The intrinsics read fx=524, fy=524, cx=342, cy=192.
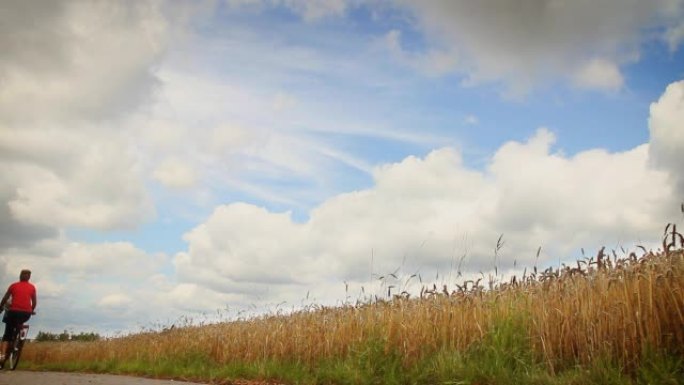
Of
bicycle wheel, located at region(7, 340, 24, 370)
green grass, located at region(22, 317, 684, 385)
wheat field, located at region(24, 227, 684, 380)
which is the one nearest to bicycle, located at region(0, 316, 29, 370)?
bicycle wheel, located at region(7, 340, 24, 370)

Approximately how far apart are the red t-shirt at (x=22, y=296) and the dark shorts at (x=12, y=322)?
0.50 ft

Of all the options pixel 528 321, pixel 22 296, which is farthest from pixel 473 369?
pixel 22 296

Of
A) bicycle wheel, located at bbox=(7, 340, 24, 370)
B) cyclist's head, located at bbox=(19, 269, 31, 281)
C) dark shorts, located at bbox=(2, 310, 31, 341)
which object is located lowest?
bicycle wheel, located at bbox=(7, 340, 24, 370)

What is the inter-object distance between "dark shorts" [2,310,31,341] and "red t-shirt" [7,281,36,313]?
0.50 ft

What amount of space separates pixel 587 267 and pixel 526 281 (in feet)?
7.25

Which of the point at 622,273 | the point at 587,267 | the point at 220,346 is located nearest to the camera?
the point at 622,273

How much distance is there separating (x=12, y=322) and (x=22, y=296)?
2.65 feet

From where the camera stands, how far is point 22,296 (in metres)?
16.3

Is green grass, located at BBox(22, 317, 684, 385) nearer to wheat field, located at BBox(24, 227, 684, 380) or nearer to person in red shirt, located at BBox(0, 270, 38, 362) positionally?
wheat field, located at BBox(24, 227, 684, 380)

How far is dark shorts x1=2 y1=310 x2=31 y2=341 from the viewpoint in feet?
52.8

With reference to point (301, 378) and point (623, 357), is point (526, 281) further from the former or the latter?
point (301, 378)

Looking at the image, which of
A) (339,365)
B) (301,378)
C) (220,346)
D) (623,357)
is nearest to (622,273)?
(623,357)

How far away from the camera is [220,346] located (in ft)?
53.9

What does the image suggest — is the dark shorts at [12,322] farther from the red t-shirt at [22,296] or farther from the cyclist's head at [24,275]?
the cyclist's head at [24,275]
